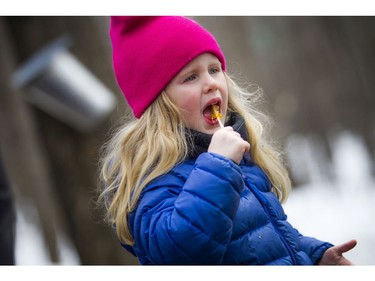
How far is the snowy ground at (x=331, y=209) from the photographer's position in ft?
11.3

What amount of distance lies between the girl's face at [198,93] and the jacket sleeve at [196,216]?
13 cm

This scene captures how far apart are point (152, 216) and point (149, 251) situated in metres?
0.07

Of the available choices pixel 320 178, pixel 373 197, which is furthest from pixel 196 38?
pixel 320 178

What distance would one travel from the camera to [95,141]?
2848 mm

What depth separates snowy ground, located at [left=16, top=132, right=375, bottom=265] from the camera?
3451 millimetres

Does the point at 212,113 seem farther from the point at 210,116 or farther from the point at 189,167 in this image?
the point at 189,167

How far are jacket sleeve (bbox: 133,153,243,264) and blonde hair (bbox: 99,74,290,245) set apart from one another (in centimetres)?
9

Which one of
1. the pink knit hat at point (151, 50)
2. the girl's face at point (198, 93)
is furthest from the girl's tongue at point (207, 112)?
the pink knit hat at point (151, 50)

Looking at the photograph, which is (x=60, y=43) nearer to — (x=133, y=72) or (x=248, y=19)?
(x=133, y=72)

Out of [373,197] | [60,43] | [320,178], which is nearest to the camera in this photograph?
[60,43]

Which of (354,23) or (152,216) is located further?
(354,23)

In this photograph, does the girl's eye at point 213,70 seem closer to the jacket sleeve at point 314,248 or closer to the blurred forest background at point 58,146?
the blurred forest background at point 58,146

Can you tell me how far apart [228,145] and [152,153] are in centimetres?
18
